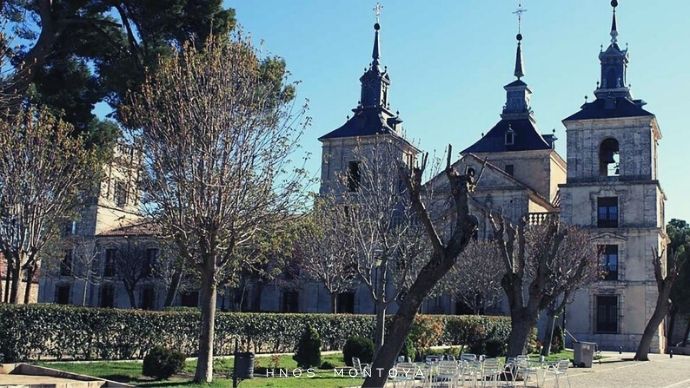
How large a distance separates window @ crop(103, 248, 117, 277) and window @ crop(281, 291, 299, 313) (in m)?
11.3

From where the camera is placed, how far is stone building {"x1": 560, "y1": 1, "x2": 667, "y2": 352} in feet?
139

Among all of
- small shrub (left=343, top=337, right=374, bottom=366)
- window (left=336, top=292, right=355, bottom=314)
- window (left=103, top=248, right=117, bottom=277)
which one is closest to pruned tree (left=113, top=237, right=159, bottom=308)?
window (left=103, top=248, right=117, bottom=277)

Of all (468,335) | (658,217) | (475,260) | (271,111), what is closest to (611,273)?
(658,217)

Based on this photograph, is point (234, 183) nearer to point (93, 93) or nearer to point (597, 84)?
point (93, 93)

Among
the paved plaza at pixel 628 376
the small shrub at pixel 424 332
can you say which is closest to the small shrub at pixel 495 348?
the small shrub at pixel 424 332

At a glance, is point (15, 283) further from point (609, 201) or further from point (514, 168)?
point (514, 168)

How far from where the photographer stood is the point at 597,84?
A: 4647 centimetres

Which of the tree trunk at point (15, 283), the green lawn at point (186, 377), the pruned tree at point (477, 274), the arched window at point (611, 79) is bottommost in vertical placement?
the green lawn at point (186, 377)

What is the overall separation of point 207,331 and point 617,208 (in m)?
33.2

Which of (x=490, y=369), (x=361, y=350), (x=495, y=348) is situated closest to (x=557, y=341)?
(x=495, y=348)

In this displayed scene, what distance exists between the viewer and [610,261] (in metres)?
43.3

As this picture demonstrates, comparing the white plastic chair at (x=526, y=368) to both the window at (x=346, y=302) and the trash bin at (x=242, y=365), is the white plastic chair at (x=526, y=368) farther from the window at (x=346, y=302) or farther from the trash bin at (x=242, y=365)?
the window at (x=346, y=302)

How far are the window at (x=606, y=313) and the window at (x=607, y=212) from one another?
4050mm

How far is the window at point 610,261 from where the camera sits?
43156mm
